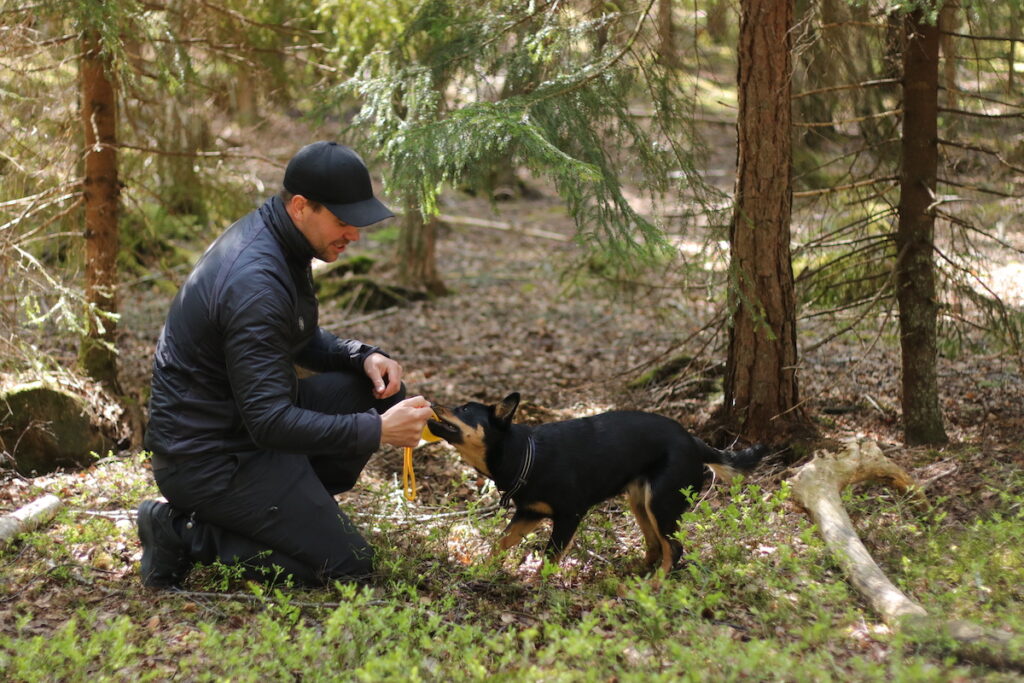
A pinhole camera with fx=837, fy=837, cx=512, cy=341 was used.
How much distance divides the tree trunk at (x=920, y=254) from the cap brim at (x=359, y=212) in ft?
13.2

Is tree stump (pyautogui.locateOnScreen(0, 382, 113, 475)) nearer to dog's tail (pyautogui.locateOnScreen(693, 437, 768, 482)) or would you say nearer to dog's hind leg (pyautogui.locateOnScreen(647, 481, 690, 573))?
dog's hind leg (pyautogui.locateOnScreen(647, 481, 690, 573))

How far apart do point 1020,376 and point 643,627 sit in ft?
16.2

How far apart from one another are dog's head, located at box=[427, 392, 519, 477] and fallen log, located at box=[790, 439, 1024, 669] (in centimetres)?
174

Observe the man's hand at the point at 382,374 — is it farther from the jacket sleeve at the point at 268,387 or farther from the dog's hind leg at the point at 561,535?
the dog's hind leg at the point at 561,535

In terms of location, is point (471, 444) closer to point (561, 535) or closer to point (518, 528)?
point (518, 528)

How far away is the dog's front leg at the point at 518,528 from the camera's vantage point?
489cm

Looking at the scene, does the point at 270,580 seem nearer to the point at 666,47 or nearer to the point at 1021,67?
the point at 666,47

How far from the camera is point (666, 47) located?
693 cm

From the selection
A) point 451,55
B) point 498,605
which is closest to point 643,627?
point 498,605

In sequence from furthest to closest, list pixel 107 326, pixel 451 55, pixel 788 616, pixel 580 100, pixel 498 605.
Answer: pixel 107 326 < pixel 451 55 < pixel 580 100 < pixel 498 605 < pixel 788 616

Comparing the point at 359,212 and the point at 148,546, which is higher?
the point at 359,212

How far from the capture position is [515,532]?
4.94 meters

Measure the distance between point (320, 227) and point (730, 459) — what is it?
285 cm

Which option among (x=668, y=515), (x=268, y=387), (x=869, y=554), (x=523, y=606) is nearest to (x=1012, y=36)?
(x=869, y=554)
